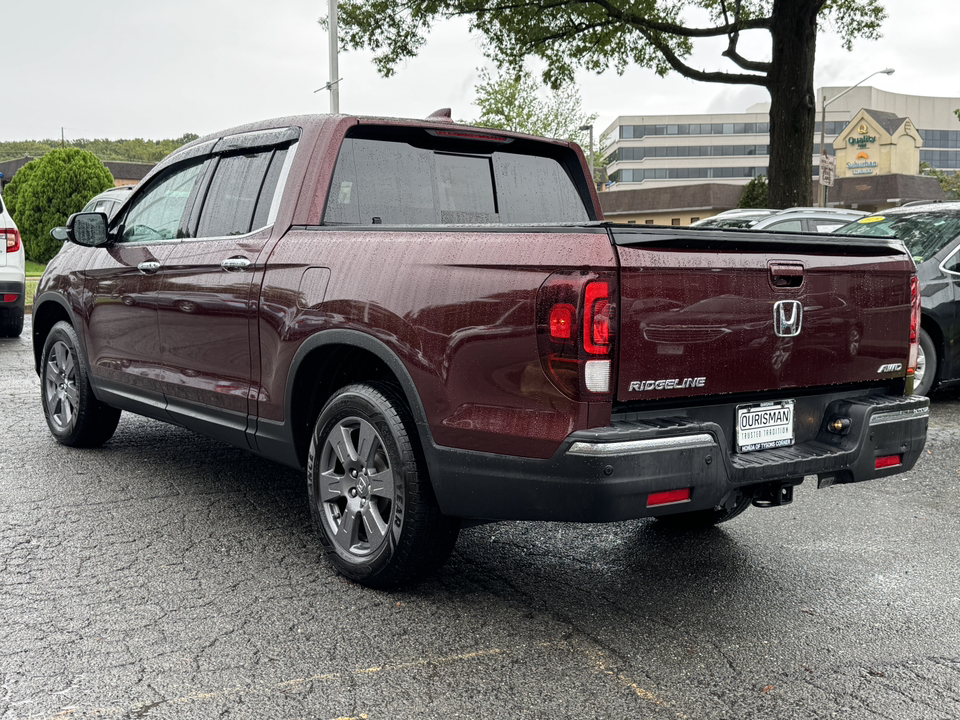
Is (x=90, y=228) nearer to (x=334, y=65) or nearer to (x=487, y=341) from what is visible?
(x=487, y=341)

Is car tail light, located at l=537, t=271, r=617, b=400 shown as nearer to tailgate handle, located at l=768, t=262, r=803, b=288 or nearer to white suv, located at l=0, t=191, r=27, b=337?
tailgate handle, located at l=768, t=262, r=803, b=288

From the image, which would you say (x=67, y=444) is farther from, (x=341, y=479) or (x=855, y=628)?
(x=855, y=628)

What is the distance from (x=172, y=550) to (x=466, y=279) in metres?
1.98

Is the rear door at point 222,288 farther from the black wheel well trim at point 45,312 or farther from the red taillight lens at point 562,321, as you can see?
the red taillight lens at point 562,321

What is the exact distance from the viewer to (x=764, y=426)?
362cm

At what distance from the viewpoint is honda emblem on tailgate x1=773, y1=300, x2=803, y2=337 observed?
141 inches

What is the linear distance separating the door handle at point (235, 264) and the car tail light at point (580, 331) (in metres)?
1.86

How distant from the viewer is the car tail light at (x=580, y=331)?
10.3ft

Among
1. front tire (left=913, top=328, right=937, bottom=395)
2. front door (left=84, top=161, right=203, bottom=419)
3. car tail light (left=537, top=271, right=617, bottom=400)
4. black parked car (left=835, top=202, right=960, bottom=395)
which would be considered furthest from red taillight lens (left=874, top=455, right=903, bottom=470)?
front tire (left=913, top=328, right=937, bottom=395)

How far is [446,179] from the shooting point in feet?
15.6

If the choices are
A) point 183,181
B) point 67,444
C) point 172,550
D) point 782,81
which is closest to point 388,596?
point 172,550

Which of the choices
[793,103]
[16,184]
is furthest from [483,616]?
[16,184]

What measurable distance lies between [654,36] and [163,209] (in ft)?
44.8

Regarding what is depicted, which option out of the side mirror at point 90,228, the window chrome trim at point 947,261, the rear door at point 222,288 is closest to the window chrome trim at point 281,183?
the rear door at point 222,288
